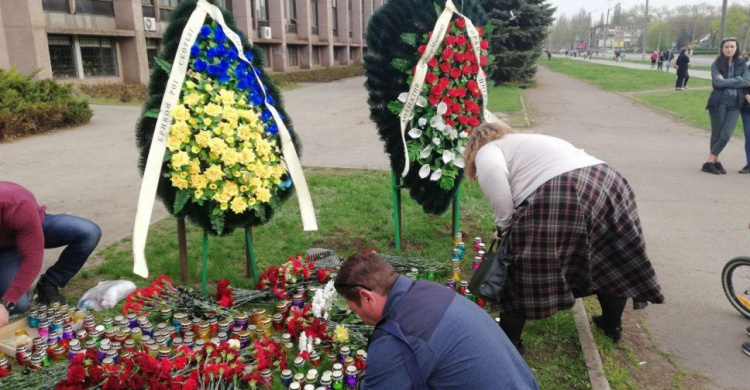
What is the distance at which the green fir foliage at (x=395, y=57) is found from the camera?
470cm

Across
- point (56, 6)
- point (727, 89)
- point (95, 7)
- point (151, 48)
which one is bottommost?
point (727, 89)

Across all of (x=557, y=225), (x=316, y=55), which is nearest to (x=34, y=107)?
(x=557, y=225)

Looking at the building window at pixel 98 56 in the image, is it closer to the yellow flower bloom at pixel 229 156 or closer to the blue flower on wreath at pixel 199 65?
the blue flower on wreath at pixel 199 65

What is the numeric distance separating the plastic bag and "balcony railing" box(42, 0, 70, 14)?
60.7 ft

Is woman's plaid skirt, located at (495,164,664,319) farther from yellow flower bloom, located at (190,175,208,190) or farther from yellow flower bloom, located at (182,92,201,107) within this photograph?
yellow flower bloom, located at (182,92,201,107)

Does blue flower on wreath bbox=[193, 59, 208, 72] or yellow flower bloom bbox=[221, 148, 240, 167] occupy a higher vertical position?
blue flower on wreath bbox=[193, 59, 208, 72]

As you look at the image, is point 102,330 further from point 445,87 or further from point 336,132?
point 336,132

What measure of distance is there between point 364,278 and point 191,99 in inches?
92.2

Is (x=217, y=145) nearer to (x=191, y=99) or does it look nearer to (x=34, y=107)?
(x=191, y=99)

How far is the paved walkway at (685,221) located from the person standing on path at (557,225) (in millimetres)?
775

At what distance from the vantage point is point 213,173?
385cm

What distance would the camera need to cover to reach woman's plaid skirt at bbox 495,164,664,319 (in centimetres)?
310

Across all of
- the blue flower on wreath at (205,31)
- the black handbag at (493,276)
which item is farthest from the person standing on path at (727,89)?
the blue flower on wreath at (205,31)

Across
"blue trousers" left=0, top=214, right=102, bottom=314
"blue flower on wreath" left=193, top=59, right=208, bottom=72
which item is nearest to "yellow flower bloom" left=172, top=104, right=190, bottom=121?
"blue flower on wreath" left=193, top=59, right=208, bottom=72
